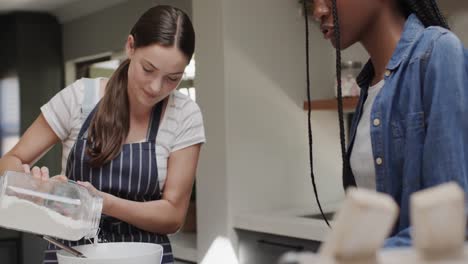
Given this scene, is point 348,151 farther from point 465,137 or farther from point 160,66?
point 160,66

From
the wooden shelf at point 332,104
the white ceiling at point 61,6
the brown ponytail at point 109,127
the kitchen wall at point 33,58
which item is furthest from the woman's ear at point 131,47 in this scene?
the kitchen wall at point 33,58

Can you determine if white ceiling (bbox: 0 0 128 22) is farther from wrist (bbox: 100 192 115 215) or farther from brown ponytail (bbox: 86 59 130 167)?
wrist (bbox: 100 192 115 215)

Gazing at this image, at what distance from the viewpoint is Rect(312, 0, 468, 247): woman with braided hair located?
0.75 m

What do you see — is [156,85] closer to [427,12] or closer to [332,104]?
[427,12]

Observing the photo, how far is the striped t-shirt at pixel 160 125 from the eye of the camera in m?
1.30

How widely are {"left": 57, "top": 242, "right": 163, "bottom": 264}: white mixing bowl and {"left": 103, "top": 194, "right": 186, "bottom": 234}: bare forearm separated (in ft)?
0.60

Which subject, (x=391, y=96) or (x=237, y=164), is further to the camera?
(x=237, y=164)

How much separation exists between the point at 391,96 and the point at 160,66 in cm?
54

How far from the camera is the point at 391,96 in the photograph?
88cm

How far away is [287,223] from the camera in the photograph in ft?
7.15

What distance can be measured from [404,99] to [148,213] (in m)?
0.60

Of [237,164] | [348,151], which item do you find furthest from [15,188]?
[237,164]

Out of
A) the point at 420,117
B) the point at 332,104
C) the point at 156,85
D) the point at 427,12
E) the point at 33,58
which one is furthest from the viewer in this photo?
the point at 33,58

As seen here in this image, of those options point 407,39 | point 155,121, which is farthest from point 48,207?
point 407,39
